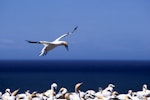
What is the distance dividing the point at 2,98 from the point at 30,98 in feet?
6.71

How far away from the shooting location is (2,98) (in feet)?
64.0

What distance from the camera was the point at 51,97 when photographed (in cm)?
1742

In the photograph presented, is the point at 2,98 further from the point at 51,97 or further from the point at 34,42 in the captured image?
the point at 34,42

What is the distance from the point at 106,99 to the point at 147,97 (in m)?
2.90

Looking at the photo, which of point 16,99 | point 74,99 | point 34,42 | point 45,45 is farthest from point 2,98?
point 34,42

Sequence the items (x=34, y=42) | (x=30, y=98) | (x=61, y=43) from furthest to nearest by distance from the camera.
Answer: (x=30, y=98), (x=61, y=43), (x=34, y=42)

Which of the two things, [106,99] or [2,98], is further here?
[2,98]

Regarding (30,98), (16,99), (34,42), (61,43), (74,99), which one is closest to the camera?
(34,42)

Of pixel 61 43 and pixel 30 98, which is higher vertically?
pixel 61 43

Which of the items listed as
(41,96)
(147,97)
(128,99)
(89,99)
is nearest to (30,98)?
(41,96)

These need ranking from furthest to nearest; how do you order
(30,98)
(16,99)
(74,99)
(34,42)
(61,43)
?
(16,99) < (30,98) < (74,99) < (61,43) < (34,42)

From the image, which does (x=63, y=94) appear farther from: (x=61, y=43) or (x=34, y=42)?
(x=34, y=42)

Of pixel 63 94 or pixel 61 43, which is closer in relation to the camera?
pixel 61 43

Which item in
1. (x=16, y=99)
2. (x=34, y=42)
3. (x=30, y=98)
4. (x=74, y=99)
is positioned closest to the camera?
(x=34, y=42)
